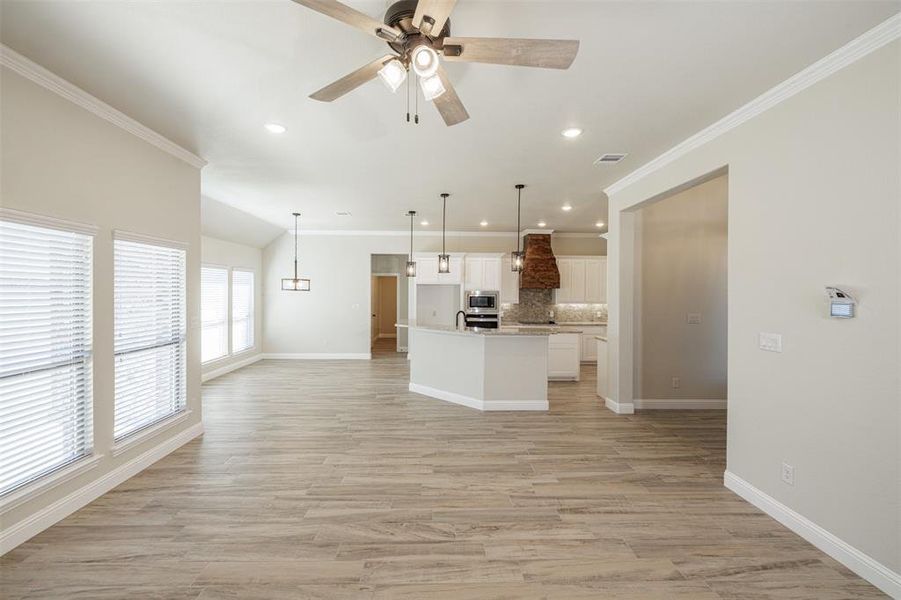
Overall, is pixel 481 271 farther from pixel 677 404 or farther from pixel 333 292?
pixel 677 404

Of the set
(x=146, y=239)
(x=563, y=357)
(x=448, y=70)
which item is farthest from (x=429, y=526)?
(x=563, y=357)

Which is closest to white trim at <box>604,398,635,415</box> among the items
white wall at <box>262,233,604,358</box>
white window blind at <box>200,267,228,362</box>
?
white wall at <box>262,233,604,358</box>

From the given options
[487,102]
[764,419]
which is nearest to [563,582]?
[764,419]

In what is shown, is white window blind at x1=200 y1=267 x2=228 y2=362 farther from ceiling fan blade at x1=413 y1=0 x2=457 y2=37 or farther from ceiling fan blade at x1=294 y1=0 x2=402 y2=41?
ceiling fan blade at x1=413 y1=0 x2=457 y2=37

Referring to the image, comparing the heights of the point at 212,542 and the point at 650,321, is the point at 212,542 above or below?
below

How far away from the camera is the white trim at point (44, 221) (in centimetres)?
225

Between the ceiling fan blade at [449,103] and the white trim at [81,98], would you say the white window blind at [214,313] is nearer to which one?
the white trim at [81,98]

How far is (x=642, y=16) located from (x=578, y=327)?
21.3ft

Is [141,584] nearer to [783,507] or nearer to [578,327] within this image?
[783,507]

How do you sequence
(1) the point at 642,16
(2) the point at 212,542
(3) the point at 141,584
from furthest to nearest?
(2) the point at 212,542
(3) the point at 141,584
(1) the point at 642,16

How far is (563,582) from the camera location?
6.71ft

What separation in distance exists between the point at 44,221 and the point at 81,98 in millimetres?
929

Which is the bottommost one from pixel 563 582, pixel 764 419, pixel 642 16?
pixel 563 582

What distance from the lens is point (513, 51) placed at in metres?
1.64
